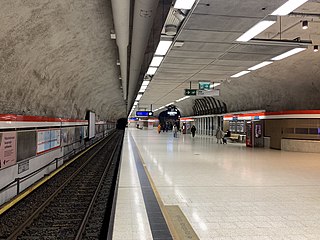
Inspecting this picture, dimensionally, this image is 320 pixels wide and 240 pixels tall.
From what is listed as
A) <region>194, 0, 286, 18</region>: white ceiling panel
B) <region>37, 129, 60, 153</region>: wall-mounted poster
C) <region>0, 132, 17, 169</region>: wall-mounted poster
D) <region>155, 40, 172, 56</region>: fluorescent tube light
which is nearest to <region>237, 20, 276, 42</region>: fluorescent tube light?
<region>194, 0, 286, 18</region>: white ceiling panel

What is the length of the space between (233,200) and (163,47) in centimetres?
447

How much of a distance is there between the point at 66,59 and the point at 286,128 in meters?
12.1

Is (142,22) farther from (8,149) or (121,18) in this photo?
(8,149)

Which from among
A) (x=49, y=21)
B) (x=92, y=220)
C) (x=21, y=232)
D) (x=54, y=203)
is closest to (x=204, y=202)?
(x=92, y=220)

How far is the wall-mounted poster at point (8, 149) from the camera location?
6.27m

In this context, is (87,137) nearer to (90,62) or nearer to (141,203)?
(90,62)

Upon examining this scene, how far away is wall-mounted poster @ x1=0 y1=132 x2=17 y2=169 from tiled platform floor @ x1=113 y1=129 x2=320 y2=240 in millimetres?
2585

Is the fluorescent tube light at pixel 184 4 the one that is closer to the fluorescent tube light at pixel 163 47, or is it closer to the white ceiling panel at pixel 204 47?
the fluorescent tube light at pixel 163 47

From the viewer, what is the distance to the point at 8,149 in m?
6.62

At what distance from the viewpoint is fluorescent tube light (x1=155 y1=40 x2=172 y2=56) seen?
7.67 metres

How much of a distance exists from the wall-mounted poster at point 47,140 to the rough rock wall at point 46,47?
671 millimetres

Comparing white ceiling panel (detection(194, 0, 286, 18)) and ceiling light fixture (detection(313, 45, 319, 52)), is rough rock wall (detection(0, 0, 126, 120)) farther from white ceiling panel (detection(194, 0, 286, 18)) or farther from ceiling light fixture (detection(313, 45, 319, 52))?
ceiling light fixture (detection(313, 45, 319, 52))

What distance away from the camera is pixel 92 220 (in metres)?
5.79

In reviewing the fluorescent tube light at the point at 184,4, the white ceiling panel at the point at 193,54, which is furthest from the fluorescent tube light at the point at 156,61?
the fluorescent tube light at the point at 184,4
